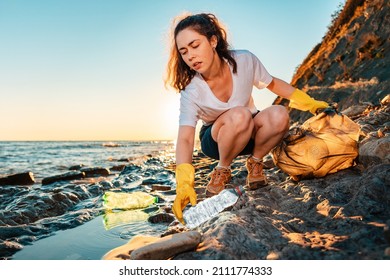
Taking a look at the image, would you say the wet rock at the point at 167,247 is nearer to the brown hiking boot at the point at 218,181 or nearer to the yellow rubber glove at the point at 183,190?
the yellow rubber glove at the point at 183,190

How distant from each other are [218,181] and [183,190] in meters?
0.67

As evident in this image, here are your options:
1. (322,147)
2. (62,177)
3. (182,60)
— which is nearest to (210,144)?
(182,60)

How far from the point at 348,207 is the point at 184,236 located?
902mm

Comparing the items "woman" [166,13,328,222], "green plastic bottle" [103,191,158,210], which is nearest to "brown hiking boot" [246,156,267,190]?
"woman" [166,13,328,222]

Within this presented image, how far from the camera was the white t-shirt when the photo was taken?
3.01m

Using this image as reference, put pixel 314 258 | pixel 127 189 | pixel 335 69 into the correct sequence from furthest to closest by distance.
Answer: pixel 335 69
pixel 127 189
pixel 314 258

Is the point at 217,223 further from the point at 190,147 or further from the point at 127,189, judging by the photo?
the point at 127,189

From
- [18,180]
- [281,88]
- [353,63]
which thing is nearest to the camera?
[281,88]

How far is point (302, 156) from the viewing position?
8.91 ft

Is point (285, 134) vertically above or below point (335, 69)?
below

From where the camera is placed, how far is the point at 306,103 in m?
2.99

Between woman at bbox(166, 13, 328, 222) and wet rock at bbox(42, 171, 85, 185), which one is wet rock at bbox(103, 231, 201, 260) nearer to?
woman at bbox(166, 13, 328, 222)

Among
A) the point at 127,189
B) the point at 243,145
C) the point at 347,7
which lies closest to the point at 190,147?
the point at 243,145

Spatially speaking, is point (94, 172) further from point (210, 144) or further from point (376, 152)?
point (376, 152)
